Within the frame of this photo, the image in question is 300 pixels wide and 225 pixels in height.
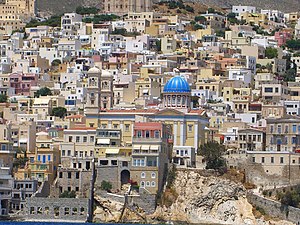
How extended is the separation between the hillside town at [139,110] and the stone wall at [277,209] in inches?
8.8

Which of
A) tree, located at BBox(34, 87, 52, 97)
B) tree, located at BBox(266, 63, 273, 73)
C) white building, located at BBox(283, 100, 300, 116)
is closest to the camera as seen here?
white building, located at BBox(283, 100, 300, 116)

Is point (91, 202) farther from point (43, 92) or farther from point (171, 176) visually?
point (43, 92)

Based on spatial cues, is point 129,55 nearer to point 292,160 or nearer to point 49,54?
point 49,54

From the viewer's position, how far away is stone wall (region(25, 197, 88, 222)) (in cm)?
9100

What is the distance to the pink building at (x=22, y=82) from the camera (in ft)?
405

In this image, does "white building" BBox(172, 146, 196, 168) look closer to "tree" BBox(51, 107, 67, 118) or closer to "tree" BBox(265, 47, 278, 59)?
"tree" BBox(51, 107, 67, 118)

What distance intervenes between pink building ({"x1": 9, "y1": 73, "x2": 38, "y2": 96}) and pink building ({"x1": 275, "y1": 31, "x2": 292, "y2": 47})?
33.0 m

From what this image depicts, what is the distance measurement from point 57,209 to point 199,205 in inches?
370

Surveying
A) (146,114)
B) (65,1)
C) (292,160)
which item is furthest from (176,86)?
(65,1)

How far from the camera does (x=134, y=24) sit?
5955 inches

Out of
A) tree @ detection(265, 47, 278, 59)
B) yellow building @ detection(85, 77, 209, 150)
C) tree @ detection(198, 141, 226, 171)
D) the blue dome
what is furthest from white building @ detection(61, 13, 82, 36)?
tree @ detection(198, 141, 226, 171)

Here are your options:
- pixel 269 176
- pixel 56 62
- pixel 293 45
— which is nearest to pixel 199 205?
pixel 269 176

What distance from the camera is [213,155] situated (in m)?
96.6

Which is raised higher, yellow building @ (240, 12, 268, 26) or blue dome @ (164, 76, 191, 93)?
yellow building @ (240, 12, 268, 26)
